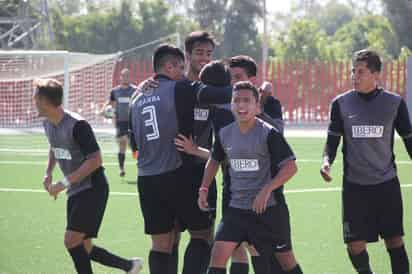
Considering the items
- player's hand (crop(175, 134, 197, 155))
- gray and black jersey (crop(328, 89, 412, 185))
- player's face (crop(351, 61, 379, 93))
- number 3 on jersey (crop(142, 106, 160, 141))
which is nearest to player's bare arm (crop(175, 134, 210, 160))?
player's hand (crop(175, 134, 197, 155))

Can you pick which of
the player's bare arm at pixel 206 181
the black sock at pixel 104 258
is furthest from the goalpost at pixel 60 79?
the player's bare arm at pixel 206 181

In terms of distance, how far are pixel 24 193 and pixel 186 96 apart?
330 inches

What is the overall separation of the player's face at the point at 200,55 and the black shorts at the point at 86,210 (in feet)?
4.21

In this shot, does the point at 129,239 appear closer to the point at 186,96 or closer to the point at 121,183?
the point at 186,96

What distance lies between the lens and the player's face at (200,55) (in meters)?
7.79

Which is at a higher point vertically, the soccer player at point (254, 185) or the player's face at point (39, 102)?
the player's face at point (39, 102)

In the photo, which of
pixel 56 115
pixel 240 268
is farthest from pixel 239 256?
pixel 56 115

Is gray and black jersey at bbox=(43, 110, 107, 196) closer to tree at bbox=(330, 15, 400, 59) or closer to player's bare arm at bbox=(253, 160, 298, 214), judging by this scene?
player's bare arm at bbox=(253, 160, 298, 214)

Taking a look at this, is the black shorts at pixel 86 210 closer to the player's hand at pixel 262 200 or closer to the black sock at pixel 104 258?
the black sock at pixel 104 258

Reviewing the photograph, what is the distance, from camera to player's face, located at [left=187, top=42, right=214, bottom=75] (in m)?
7.79

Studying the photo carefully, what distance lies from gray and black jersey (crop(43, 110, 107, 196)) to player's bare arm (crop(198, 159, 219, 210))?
3.22ft

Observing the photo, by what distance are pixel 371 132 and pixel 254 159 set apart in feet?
4.29

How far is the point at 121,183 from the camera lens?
16.5 metres

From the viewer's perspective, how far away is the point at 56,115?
25.3 feet
